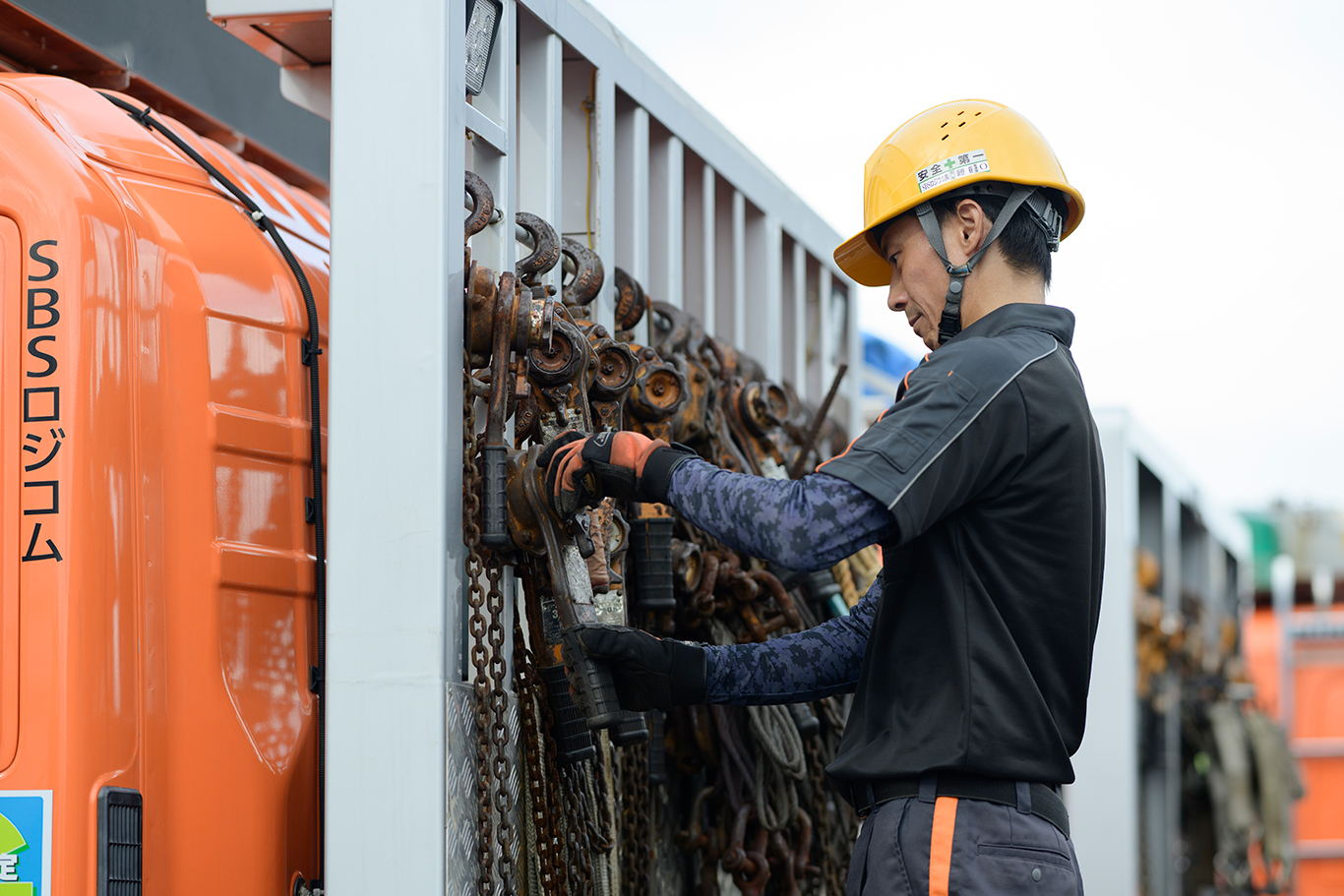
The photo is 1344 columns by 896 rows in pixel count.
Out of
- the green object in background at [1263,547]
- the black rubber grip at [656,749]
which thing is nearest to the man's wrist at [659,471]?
the black rubber grip at [656,749]

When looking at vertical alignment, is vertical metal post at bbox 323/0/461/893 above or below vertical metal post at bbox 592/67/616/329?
below

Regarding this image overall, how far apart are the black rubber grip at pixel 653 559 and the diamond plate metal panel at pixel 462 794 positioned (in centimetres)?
68

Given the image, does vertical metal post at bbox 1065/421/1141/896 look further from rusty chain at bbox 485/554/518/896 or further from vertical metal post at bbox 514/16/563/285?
rusty chain at bbox 485/554/518/896

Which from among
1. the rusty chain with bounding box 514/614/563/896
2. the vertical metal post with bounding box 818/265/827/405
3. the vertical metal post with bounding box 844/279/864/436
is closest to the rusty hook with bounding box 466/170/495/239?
the rusty chain with bounding box 514/614/563/896

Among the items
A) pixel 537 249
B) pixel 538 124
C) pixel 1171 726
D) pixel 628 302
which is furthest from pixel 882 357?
pixel 537 249

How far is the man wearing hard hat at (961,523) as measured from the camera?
2365 millimetres

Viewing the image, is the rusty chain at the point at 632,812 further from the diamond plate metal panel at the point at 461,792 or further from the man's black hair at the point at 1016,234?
the man's black hair at the point at 1016,234

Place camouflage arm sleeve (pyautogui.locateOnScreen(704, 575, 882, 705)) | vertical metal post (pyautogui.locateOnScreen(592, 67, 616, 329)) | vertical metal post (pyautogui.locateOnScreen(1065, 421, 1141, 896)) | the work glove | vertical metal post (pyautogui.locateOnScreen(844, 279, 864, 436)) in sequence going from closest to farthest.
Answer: the work glove < camouflage arm sleeve (pyautogui.locateOnScreen(704, 575, 882, 705)) < vertical metal post (pyautogui.locateOnScreen(592, 67, 616, 329)) < vertical metal post (pyautogui.locateOnScreen(844, 279, 864, 436)) < vertical metal post (pyautogui.locateOnScreen(1065, 421, 1141, 896))

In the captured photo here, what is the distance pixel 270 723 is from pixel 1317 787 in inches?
461

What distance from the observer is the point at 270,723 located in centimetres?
284

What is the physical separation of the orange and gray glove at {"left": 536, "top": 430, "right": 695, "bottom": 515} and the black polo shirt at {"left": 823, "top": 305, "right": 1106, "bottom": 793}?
0.97ft

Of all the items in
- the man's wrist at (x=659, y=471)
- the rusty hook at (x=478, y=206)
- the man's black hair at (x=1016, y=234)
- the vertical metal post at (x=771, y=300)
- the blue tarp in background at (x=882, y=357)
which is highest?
the blue tarp in background at (x=882, y=357)

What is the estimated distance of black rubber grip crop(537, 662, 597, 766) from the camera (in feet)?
9.26

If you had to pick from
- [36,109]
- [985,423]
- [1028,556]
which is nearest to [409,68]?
[36,109]
